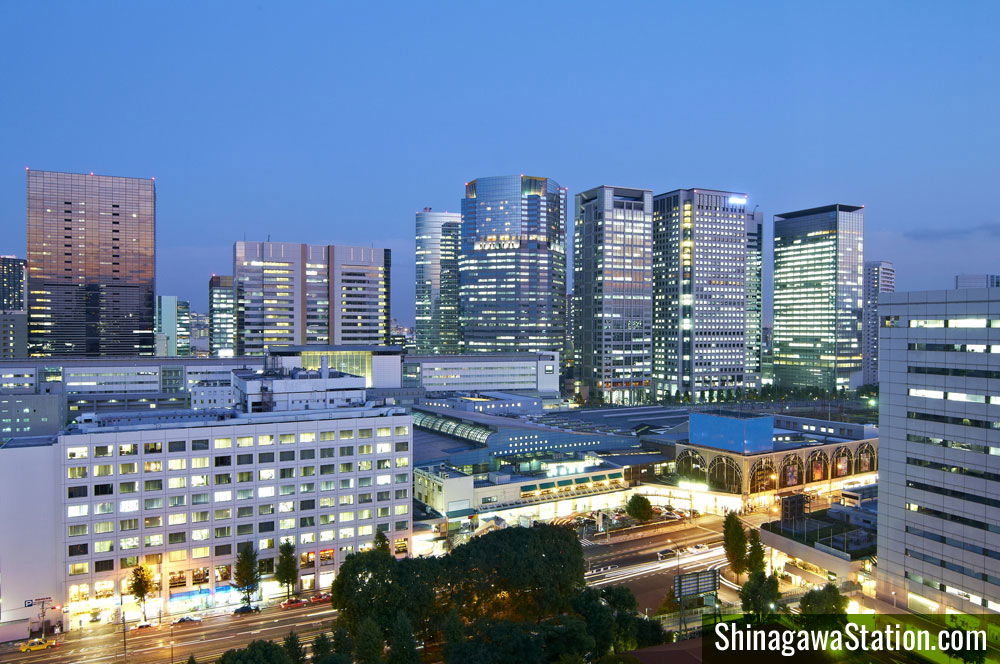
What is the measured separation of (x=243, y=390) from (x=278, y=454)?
2825 cm

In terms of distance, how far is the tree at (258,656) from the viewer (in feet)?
121

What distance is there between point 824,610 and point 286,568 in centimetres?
4549

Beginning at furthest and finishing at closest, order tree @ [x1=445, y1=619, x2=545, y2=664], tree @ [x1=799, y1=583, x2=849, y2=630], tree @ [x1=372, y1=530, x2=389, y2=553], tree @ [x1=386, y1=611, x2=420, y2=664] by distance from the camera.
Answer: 1. tree @ [x1=372, y1=530, x2=389, y2=553]
2. tree @ [x1=799, y1=583, x2=849, y2=630]
3. tree @ [x1=386, y1=611, x2=420, y2=664]
4. tree @ [x1=445, y1=619, x2=545, y2=664]

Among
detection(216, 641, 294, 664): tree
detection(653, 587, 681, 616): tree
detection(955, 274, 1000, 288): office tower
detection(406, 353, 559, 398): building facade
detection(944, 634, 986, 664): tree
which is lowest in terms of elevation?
detection(653, 587, 681, 616): tree

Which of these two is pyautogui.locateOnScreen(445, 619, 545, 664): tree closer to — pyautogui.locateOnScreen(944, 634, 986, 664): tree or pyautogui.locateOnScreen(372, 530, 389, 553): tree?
pyautogui.locateOnScreen(372, 530, 389, 553): tree

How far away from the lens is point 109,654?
50.8m

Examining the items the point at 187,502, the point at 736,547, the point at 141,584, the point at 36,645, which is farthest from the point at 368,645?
the point at 736,547

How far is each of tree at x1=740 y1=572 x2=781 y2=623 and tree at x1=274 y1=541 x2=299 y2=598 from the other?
130ft

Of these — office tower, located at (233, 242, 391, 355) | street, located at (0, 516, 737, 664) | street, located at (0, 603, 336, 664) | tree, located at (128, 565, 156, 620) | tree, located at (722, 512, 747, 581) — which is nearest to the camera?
street, located at (0, 603, 336, 664)

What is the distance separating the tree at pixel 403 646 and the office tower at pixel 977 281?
55.4 meters

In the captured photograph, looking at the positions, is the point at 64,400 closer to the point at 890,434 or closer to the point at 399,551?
the point at 399,551

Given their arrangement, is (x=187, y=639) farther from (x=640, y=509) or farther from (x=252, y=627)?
(x=640, y=509)

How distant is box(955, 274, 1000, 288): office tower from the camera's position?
58775 mm

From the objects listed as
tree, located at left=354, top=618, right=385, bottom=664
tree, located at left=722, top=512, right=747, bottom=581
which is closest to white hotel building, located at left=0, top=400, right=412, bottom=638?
tree, located at left=354, top=618, right=385, bottom=664
